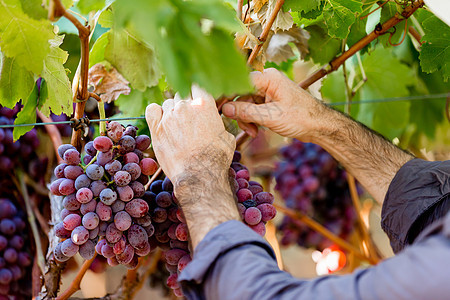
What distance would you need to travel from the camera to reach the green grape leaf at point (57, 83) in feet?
2.33

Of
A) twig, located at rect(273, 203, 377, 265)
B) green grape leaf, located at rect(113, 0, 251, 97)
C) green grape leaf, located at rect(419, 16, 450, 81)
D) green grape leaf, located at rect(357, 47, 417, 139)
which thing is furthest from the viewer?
twig, located at rect(273, 203, 377, 265)

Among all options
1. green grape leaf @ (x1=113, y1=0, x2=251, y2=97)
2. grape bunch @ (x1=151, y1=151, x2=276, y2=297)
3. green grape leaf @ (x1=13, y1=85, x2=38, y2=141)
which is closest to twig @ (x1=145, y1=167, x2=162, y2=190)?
grape bunch @ (x1=151, y1=151, x2=276, y2=297)

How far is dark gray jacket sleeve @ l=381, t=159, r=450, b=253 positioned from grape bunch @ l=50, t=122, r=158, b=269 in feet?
1.63

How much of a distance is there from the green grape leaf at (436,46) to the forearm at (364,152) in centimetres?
18

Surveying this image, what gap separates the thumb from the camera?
76 cm

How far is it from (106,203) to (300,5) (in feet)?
1.46

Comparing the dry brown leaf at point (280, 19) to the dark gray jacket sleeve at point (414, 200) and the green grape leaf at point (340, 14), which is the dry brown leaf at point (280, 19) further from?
the dark gray jacket sleeve at point (414, 200)

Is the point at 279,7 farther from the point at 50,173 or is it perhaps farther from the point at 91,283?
the point at 91,283

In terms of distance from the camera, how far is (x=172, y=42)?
1.33ft

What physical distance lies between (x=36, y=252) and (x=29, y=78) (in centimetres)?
45

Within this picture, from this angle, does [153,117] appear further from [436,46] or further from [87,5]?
[436,46]

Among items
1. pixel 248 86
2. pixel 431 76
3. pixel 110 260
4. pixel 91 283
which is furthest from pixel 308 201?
pixel 248 86

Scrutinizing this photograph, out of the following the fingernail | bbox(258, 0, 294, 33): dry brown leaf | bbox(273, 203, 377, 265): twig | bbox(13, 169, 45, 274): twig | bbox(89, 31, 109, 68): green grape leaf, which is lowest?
bbox(273, 203, 377, 265): twig

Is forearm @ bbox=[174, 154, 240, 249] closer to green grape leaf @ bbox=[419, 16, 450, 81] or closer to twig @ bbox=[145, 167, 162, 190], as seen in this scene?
twig @ bbox=[145, 167, 162, 190]
